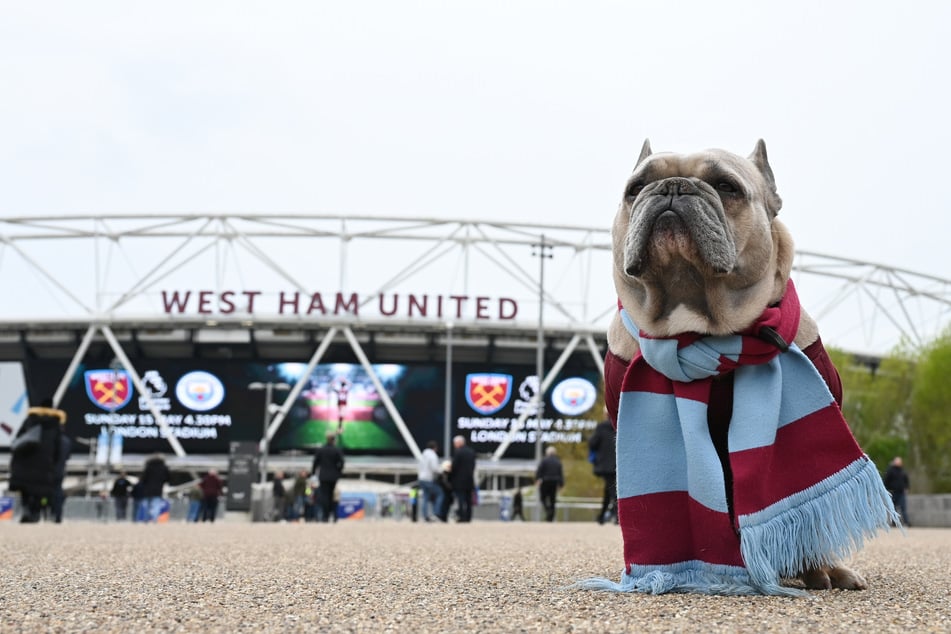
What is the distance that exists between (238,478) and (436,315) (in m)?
18.4

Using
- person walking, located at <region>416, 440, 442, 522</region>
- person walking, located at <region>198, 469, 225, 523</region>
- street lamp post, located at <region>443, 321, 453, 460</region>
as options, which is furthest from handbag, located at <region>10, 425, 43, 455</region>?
street lamp post, located at <region>443, 321, 453, 460</region>

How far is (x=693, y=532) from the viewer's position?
3518 mm

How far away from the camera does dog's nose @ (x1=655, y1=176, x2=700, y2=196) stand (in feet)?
11.2

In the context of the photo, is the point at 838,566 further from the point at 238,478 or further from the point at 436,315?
the point at 436,315

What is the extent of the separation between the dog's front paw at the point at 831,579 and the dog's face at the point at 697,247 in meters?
0.93

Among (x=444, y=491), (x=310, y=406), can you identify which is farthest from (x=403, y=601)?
(x=310, y=406)

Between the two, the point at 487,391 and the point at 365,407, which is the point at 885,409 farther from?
the point at 365,407

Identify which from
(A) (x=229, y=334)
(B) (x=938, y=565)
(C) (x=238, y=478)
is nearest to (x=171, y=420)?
(A) (x=229, y=334)

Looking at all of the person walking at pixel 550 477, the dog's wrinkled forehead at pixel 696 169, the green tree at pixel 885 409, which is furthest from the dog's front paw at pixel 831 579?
the green tree at pixel 885 409

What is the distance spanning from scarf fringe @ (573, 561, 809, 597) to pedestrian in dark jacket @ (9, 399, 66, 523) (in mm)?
11691

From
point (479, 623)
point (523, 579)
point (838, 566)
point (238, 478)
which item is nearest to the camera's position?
point (479, 623)

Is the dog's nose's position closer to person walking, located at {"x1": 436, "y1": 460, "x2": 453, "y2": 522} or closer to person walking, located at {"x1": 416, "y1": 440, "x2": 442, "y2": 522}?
person walking, located at {"x1": 416, "y1": 440, "x2": 442, "y2": 522}

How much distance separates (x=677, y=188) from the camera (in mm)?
3426

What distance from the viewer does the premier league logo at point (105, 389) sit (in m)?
43.6
